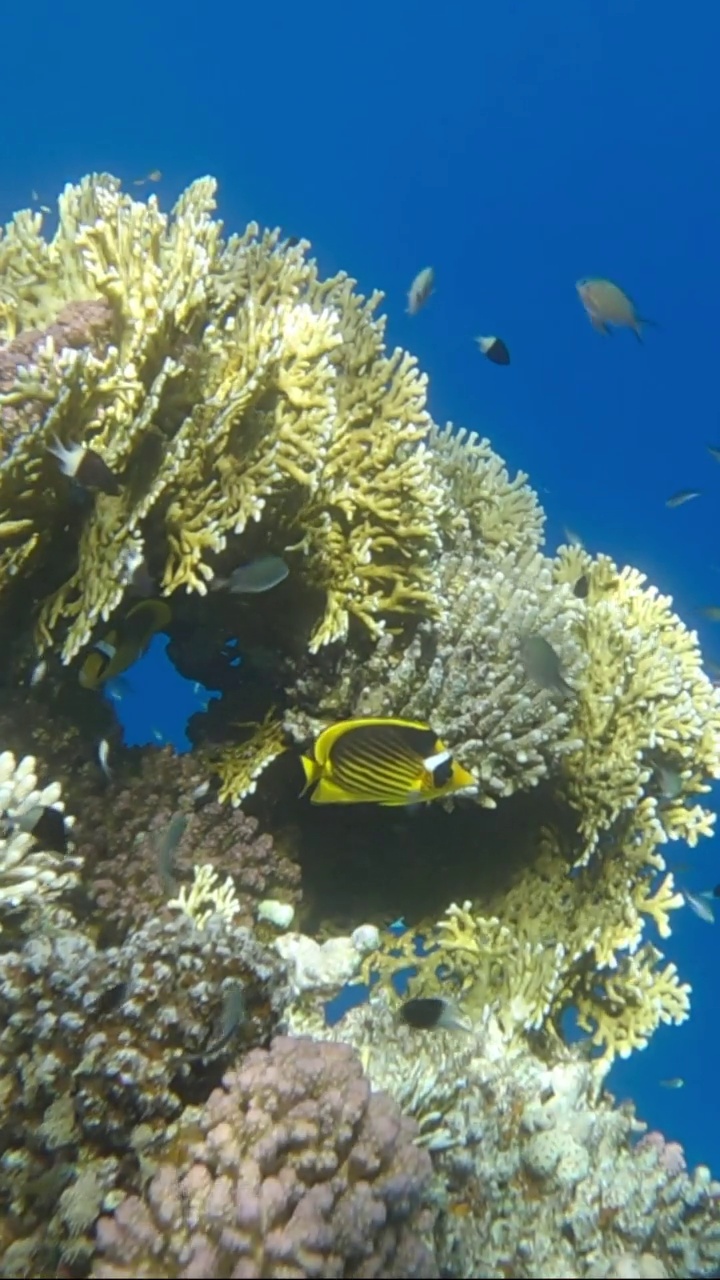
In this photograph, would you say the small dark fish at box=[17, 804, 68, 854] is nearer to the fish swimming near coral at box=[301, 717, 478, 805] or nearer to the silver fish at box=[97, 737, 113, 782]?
the silver fish at box=[97, 737, 113, 782]

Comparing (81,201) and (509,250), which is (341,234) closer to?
(509,250)

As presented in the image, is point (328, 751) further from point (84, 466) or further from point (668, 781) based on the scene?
point (668, 781)

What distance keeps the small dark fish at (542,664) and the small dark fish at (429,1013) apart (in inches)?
60.6

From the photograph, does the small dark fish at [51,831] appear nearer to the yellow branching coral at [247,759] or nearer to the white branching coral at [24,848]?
the white branching coral at [24,848]

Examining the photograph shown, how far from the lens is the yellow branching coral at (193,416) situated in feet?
11.9

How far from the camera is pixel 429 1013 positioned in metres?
3.43

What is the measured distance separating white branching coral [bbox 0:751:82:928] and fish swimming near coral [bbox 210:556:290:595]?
3.60 ft

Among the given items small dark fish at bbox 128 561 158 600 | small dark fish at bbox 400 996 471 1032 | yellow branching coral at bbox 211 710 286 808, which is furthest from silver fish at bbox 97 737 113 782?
small dark fish at bbox 400 996 471 1032

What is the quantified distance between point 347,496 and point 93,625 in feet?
4.25

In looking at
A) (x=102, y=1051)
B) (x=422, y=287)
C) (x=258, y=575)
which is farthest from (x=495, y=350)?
(x=102, y=1051)

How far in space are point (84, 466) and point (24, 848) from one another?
1.45 m

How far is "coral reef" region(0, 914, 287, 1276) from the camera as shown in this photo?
2570 mm

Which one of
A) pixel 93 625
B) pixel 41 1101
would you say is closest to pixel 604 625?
pixel 93 625

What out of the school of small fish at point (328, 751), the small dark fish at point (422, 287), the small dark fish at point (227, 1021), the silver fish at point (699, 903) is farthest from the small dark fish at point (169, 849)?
the small dark fish at point (422, 287)
